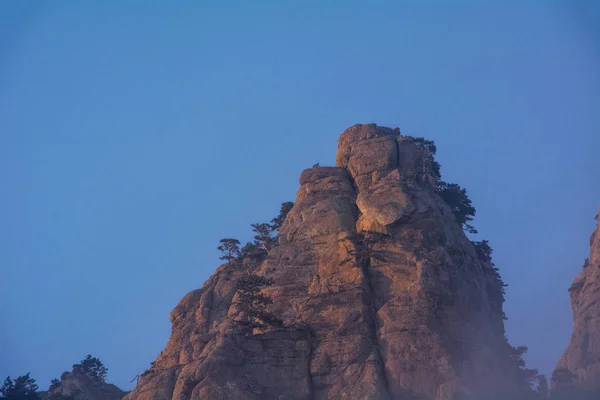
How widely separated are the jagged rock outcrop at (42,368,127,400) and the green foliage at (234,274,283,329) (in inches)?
1373

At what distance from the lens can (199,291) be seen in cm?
7825

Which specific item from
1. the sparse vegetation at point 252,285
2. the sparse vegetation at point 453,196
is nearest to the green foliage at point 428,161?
the sparse vegetation at point 453,196

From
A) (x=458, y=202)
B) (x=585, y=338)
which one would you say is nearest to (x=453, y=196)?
(x=458, y=202)

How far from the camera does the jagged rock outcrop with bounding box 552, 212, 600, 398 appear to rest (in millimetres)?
85938

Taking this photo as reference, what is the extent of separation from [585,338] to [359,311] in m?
46.2

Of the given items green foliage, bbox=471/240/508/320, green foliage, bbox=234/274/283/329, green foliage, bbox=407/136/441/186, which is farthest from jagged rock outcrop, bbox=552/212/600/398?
green foliage, bbox=234/274/283/329

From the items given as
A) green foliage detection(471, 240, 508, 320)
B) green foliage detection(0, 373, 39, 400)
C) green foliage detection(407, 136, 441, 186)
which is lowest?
green foliage detection(0, 373, 39, 400)

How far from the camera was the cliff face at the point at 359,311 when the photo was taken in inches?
2307

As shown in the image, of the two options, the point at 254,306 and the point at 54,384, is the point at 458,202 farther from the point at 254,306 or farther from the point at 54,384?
the point at 54,384

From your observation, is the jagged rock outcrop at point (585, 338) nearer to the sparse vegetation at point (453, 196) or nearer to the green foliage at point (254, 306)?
the sparse vegetation at point (453, 196)

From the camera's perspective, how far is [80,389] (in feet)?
292

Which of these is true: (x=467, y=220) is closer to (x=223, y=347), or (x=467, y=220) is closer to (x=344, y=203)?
(x=344, y=203)

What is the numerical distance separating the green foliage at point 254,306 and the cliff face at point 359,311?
1.13 meters

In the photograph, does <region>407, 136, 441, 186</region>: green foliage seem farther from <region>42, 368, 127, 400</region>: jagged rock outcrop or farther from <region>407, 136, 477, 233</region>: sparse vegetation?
<region>42, 368, 127, 400</region>: jagged rock outcrop
